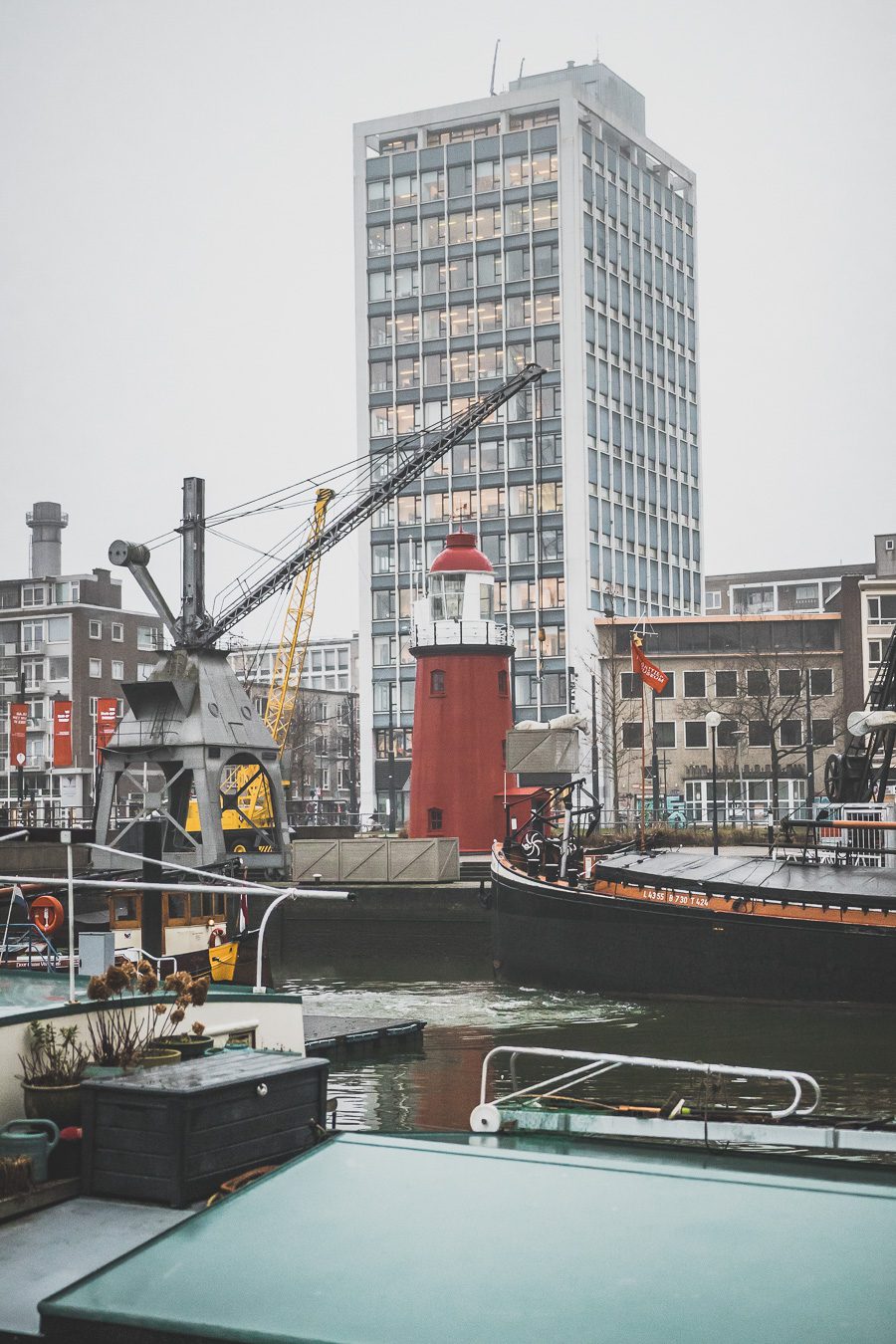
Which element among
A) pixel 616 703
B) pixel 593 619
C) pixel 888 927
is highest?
pixel 593 619

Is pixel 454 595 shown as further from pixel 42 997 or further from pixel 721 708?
pixel 721 708

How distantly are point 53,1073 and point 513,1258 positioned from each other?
475 centimetres

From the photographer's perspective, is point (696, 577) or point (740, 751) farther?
point (696, 577)

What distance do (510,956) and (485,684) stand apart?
15.6 meters

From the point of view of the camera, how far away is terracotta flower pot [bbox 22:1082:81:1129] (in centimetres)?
982

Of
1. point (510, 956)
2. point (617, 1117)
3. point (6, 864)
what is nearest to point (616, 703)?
point (6, 864)

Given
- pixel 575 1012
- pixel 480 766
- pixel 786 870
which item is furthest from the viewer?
pixel 480 766

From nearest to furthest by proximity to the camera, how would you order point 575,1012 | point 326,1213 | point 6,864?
1. point 326,1213
2. point 575,1012
3. point 6,864

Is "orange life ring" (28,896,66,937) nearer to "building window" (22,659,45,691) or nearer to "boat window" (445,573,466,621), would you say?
"boat window" (445,573,466,621)

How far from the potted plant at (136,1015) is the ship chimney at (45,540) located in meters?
127

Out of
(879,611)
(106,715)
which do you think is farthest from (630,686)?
(106,715)

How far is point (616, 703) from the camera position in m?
80.1

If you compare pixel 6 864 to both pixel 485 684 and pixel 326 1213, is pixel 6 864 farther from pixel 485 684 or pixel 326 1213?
pixel 326 1213

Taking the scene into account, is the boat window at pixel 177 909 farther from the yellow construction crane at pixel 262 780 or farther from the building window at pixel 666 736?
the building window at pixel 666 736
